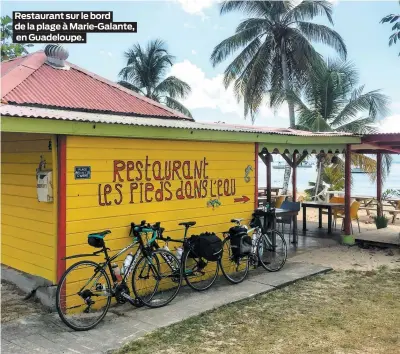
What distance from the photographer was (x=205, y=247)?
18.7 feet

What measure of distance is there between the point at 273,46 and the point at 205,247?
18.7 meters

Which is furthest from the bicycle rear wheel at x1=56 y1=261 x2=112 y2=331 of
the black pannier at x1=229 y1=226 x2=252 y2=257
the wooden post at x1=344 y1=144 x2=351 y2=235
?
the wooden post at x1=344 y1=144 x2=351 y2=235

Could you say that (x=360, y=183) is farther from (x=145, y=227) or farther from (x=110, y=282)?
(x=110, y=282)

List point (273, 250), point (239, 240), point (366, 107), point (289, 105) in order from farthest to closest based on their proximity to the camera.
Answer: point (289, 105), point (366, 107), point (273, 250), point (239, 240)

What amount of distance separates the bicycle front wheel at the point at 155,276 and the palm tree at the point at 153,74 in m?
23.0

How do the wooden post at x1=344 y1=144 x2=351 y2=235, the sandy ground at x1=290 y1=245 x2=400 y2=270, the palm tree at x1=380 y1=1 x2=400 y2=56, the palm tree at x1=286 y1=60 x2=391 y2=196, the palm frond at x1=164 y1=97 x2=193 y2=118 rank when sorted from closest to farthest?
1. the palm tree at x1=380 y1=1 x2=400 y2=56
2. the sandy ground at x1=290 y1=245 x2=400 y2=270
3. the wooden post at x1=344 y1=144 x2=351 y2=235
4. the palm tree at x1=286 y1=60 x2=391 y2=196
5. the palm frond at x1=164 y1=97 x2=193 y2=118

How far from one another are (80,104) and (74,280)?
2650 mm

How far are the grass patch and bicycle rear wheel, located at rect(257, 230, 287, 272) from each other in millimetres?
867

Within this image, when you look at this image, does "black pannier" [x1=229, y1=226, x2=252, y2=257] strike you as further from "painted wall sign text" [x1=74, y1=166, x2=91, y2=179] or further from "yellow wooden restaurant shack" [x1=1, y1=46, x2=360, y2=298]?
"painted wall sign text" [x1=74, y1=166, x2=91, y2=179]

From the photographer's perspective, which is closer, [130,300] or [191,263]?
[130,300]

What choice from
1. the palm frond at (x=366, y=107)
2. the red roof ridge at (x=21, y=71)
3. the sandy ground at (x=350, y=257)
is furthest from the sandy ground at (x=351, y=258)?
the palm frond at (x=366, y=107)

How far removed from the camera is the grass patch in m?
4.11

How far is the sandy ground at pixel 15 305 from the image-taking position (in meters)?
4.78

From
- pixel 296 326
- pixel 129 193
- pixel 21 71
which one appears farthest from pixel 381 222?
pixel 21 71
